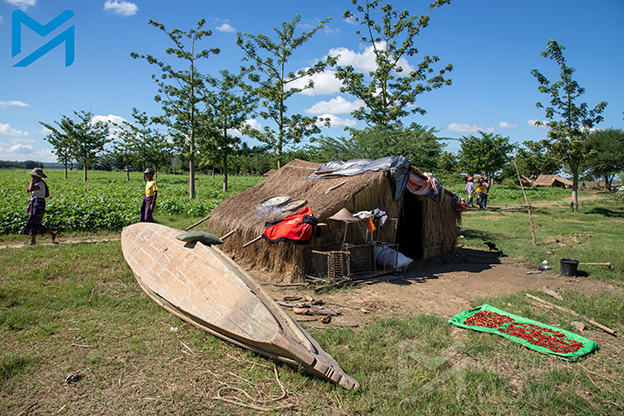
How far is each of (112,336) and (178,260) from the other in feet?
4.20

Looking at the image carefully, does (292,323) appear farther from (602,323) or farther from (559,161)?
(559,161)

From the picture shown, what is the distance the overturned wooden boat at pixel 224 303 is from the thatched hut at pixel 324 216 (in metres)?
1.96

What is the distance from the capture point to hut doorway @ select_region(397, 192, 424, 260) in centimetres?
921

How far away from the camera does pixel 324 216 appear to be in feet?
22.7

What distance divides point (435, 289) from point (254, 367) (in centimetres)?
415

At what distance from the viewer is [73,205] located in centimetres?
1082

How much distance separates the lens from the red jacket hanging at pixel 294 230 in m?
6.18

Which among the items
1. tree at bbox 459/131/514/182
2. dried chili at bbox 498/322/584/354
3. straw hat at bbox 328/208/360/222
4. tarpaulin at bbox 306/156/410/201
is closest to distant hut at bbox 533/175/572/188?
tree at bbox 459/131/514/182

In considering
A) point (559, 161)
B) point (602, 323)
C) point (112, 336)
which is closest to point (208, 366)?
point (112, 336)

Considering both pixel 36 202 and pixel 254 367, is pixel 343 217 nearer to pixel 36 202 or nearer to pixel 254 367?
pixel 254 367

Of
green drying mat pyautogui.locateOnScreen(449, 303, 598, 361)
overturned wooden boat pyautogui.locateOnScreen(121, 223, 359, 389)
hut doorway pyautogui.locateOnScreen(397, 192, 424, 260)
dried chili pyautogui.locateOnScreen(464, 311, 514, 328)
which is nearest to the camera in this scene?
overturned wooden boat pyautogui.locateOnScreen(121, 223, 359, 389)

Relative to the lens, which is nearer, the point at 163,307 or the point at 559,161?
the point at 163,307

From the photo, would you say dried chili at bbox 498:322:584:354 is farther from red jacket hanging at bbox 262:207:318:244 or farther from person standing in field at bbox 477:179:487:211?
person standing in field at bbox 477:179:487:211

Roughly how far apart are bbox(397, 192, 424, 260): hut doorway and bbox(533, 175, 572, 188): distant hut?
52.6m
